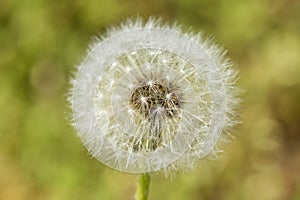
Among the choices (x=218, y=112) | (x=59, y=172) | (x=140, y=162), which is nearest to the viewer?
(x=140, y=162)

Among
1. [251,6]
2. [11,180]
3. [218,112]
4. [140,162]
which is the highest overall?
[251,6]

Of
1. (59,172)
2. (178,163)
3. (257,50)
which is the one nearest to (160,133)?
(178,163)

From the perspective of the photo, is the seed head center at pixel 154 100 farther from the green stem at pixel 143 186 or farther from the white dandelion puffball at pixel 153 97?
the green stem at pixel 143 186

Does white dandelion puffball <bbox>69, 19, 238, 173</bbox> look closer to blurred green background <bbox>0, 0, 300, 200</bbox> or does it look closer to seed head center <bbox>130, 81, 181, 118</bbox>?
seed head center <bbox>130, 81, 181, 118</bbox>

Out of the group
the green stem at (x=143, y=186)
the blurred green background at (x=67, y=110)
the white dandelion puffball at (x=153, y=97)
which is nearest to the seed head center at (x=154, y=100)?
the white dandelion puffball at (x=153, y=97)

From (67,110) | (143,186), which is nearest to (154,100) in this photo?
(143,186)

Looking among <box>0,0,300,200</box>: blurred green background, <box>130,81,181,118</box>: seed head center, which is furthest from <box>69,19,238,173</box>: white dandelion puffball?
<box>0,0,300,200</box>: blurred green background

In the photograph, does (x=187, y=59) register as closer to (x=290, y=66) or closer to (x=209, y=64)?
(x=209, y=64)
